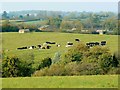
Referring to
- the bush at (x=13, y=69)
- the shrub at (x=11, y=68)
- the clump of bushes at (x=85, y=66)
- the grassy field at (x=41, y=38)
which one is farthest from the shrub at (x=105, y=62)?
the grassy field at (x=41, y=38)

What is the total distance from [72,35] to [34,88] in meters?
44.4

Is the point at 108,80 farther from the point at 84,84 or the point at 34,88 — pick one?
the point at 34,88

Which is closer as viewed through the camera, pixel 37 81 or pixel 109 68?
pixel 37 81

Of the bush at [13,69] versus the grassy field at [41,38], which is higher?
the bush at [13,69]

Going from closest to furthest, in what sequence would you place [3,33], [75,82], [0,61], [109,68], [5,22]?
[75,82] < [109,68] < [0,61] < [5,22] < [3,33]

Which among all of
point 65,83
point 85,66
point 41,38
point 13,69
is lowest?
point 41,38

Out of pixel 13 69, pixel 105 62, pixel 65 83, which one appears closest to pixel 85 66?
pixel 105 62

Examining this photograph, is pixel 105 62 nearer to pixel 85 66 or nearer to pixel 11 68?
pixel 85 66

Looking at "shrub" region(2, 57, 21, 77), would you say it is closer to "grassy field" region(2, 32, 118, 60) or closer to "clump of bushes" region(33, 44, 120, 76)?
"clump of bushes" region(33, 44, 120, 76)

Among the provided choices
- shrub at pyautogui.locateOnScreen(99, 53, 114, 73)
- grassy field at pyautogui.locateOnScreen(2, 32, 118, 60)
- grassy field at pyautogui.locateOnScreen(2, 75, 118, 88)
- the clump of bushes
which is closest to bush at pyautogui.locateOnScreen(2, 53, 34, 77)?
the clump of bushes

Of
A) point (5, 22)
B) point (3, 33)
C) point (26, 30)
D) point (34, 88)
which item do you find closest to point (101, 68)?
point (34, 88)

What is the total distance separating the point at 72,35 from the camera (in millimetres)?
53531

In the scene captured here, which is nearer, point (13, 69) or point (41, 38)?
point (13, 69)

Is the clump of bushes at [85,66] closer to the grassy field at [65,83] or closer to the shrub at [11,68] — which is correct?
the shrub at [11,68]
